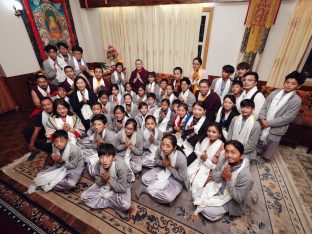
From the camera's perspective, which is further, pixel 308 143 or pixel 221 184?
pixel 308 143

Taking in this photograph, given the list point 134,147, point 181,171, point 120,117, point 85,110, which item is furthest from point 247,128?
point 85,110

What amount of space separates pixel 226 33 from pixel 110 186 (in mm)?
4821

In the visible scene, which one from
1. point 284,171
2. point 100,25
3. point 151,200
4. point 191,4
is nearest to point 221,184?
point 151,200

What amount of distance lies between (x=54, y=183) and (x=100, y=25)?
228 inches

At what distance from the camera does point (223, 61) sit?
497 cm

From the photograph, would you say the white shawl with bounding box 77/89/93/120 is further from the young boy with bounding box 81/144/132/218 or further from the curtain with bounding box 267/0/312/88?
the curtain with bounding box 267/0/312/88

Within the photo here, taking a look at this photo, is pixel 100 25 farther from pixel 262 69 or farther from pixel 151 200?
pixel 151 200

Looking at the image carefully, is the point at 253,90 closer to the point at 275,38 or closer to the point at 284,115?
the point at 284,115

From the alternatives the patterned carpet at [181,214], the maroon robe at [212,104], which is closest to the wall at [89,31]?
the maroon robe at [212,104]

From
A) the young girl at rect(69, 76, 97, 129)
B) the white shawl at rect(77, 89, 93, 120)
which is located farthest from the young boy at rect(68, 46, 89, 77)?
the white shawl at rect(77, 89, 93, 120)

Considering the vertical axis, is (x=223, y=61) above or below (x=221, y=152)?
above

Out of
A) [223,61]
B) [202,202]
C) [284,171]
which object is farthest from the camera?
[223,61]

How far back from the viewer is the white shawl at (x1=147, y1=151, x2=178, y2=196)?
2.40 meters

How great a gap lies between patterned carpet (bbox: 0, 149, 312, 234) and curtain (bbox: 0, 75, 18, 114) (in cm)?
328
